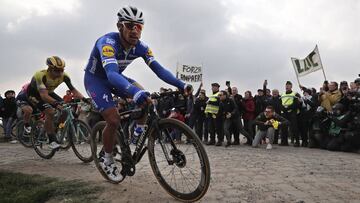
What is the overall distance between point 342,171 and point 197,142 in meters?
4.26

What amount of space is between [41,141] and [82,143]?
1948mm

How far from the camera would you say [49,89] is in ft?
30.5

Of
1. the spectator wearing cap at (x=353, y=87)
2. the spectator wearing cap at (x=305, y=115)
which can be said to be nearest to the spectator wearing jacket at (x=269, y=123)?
the spectator wearing cap at (x=305, y=115)

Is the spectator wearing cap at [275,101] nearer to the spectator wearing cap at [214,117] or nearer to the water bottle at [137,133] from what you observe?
the spectator wearing cap at [214,117]

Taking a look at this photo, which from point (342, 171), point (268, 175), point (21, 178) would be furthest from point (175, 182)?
point (342, 171)

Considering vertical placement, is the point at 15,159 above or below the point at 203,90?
below

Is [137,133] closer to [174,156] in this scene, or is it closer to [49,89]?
[174,156]

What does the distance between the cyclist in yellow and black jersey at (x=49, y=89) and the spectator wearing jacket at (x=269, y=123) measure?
22.9 ft

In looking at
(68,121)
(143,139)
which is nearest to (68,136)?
(68,121)

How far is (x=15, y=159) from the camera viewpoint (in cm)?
932

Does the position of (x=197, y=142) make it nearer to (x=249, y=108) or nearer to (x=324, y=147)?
(x=324, y=147)

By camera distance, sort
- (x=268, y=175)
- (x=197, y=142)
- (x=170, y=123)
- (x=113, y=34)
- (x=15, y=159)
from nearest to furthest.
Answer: (x=197, y=142) → (x=170, y=123) → (x=113, y=34) → (x=268, y=175) → (x=15, y=159)

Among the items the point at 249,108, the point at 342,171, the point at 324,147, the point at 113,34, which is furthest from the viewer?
the point at 249,108

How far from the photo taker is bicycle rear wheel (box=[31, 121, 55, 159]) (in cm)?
950
